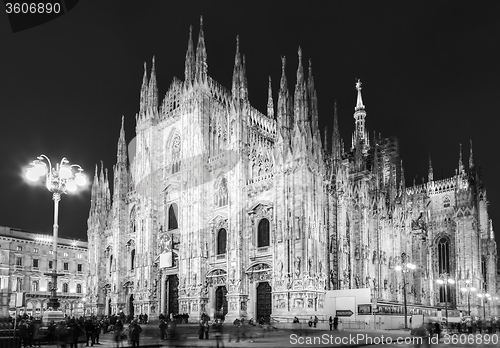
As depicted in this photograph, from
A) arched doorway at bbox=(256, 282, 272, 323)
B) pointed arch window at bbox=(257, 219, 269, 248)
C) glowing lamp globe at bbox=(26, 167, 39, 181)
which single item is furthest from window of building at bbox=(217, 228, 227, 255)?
glowing lamp globe at bbox=(26, 167, 39, 181)

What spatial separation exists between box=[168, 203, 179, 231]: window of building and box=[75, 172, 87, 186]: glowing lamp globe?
25.7m

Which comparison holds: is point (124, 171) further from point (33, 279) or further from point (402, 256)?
point (402, 256)

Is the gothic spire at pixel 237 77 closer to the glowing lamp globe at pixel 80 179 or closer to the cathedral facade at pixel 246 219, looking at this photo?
the cathedral facade at pixel 246 219

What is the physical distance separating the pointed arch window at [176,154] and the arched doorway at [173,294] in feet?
37.9

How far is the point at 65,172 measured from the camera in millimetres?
30406

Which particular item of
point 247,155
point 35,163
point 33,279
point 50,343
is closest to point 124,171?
point 247,155

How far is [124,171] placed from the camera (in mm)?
64688

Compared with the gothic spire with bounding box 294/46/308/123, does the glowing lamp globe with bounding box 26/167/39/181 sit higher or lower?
lower

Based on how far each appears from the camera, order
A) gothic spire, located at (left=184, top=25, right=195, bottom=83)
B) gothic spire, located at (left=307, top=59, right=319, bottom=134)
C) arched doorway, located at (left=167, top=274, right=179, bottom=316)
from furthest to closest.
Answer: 1. gothic spire, located at (left=184, top=25, right=195, bottom=83)
2. arched doorway, located at (left=167, top=274, right=179, bottom=316)
3. gothic spire, located at (left=307, top=59, right=319, bottom=134)

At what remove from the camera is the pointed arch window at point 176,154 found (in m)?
58.6

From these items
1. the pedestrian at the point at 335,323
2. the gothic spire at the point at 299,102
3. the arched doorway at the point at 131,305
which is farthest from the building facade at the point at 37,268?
the pedestrian at the point at 335,323

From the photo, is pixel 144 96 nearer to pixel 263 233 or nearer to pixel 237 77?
pixel 237 77

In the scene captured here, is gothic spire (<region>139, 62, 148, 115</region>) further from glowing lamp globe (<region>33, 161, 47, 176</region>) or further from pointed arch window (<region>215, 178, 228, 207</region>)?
glowing lamp globe (<region>33, 161, 47, 176</region>)

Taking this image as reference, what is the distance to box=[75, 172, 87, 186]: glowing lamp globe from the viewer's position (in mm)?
31844
